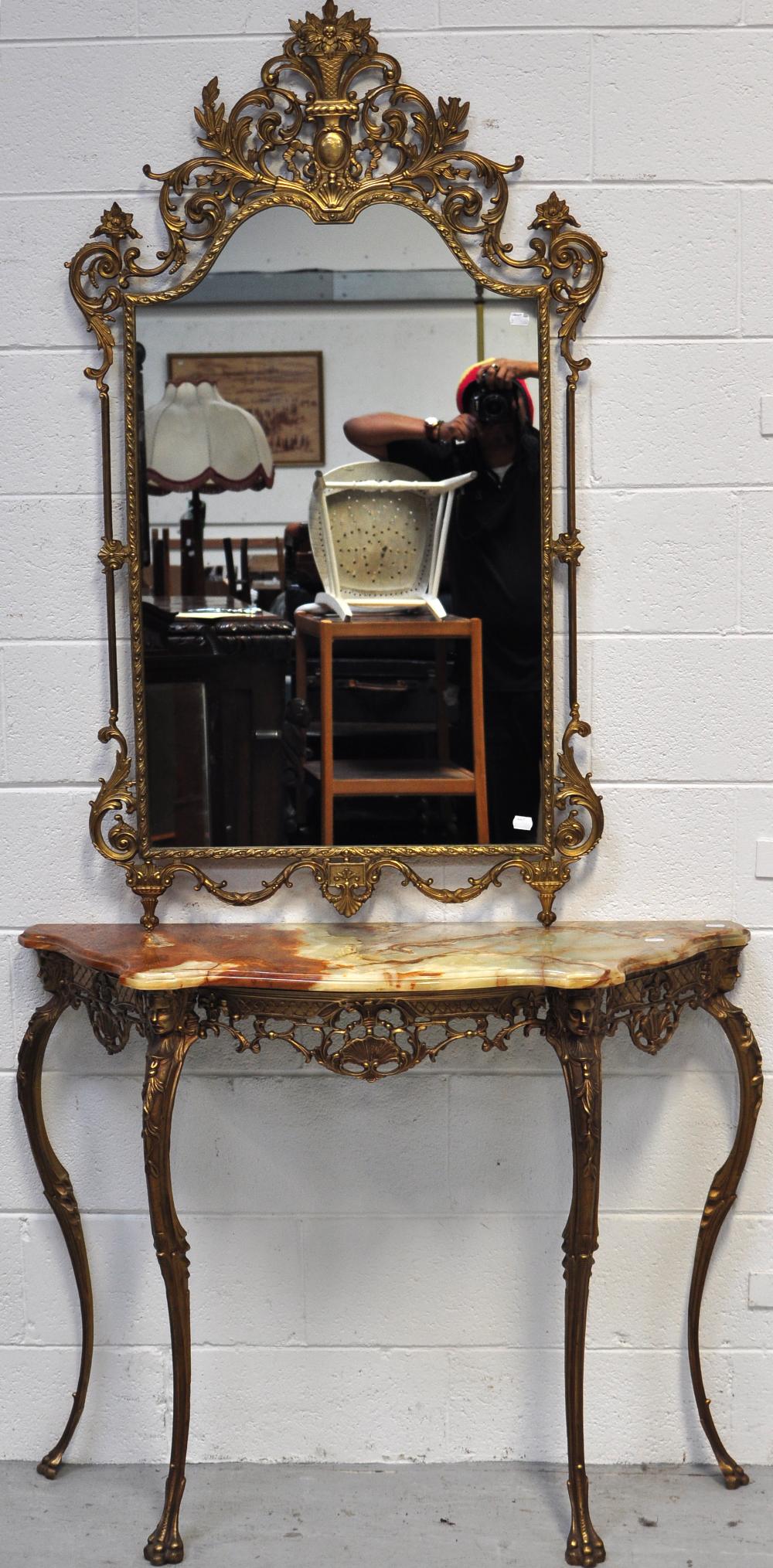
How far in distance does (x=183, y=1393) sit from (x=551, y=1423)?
0.67 m

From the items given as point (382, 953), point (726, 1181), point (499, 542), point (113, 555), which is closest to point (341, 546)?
point (499, 542)

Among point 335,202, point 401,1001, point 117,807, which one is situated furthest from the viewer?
point 117,807

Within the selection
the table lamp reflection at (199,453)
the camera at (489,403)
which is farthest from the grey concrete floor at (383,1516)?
the camera at (489,403)

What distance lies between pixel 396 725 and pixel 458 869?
26cm

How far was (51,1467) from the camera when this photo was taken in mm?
2285

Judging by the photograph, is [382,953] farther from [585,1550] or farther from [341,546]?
[585,1550]

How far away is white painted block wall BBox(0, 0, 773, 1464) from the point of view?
2.14m

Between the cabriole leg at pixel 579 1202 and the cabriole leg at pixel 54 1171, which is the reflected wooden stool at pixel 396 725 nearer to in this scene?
the cabriole leg at pixel 579 1202

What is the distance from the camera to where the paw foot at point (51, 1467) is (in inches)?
89.9

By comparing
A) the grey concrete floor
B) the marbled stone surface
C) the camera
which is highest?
the camera

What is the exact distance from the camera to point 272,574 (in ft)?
7.09

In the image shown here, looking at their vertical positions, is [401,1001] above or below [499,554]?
below

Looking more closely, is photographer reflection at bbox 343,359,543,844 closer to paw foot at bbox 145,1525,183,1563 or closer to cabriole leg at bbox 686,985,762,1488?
cabriole leg at bbox 686,985,762,1488

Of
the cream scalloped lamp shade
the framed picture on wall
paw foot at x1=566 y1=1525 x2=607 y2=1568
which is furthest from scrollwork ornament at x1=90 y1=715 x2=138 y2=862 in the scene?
paw foot at x1=566 y1=1525 x2=607 y2=1568
